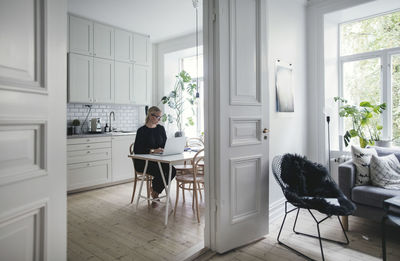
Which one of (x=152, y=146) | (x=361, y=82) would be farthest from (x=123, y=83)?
(x=361, y=82)

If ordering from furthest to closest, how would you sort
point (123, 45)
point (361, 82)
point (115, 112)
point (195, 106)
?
point (195, 106), point (115, 112), point (123, 45), point (361, 82)

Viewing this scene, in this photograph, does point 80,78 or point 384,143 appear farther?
point 80,78

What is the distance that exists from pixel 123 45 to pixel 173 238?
3.95 meters

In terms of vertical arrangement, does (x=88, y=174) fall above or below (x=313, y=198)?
below

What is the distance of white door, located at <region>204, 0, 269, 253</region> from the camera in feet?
7.67

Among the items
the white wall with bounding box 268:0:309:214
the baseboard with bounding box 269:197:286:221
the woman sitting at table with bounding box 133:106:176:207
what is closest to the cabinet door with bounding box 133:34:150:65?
the woman sitting at table with bounding box 133:106:176:207

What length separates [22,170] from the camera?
959mm

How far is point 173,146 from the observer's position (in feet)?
11.0

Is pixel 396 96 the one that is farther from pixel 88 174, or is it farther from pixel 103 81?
pixel 88 174

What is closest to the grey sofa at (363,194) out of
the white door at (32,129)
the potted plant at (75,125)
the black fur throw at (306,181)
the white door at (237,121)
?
the black fur throw at (306,181)

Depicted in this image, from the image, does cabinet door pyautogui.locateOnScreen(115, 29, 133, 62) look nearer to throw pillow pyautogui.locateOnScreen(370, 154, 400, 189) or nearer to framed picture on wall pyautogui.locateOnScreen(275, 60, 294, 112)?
framed picture on wall pyautogui.locateOnScreen(275, 60, 294, 112)

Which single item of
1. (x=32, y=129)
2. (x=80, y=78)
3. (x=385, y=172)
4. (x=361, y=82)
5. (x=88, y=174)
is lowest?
(x=88, y=174)

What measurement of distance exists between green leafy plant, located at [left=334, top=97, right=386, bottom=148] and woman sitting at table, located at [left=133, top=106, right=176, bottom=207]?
2.45m

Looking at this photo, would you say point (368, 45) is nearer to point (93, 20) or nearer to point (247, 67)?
point (247, 67)
